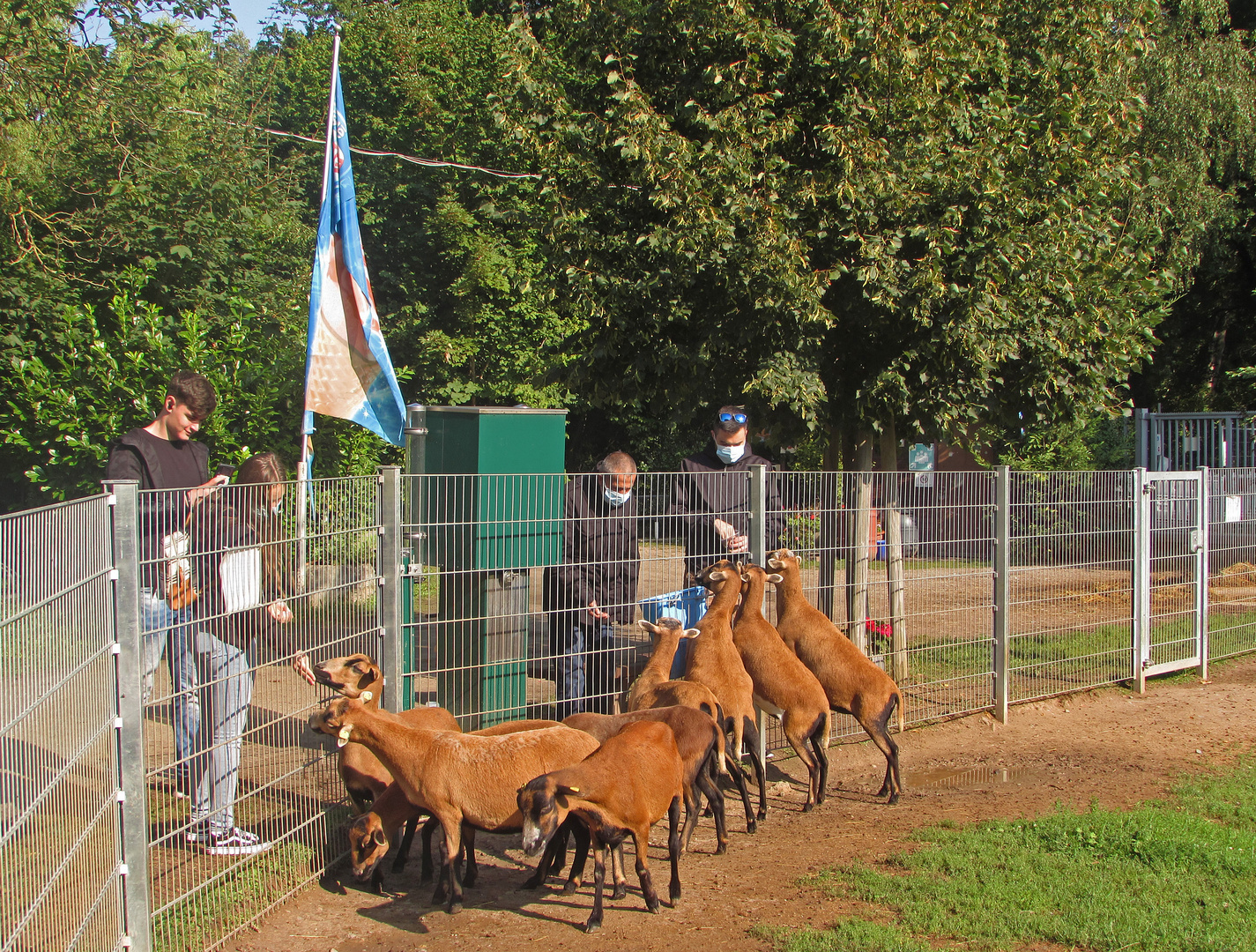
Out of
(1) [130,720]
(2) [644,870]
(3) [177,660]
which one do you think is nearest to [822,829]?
(2) [644,870]

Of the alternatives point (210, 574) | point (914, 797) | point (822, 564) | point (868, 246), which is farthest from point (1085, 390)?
point (210, 574)

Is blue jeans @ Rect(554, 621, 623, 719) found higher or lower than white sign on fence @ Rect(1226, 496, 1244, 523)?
lower

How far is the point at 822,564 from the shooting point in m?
7.43

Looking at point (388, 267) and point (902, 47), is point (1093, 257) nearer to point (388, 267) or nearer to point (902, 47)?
point (902, 47)

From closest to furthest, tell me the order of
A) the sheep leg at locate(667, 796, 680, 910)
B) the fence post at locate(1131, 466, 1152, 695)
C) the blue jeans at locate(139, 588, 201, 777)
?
the blue jeans at locate(139, 588, 201, 777) < the sheep leg at locate(667, 796, 680, 910) < the fence post at locate(1131, 466, 1152, 695)

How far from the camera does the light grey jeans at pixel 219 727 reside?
4227 millimetres

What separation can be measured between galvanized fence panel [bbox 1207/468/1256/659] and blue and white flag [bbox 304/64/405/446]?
Answer: 8101 mm

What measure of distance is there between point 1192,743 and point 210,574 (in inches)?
278

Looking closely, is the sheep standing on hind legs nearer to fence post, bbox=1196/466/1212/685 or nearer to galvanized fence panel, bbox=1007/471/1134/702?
galvanized fence panel, bbox=1007/471/1134/702

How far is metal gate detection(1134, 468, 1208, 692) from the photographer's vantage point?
9.35m

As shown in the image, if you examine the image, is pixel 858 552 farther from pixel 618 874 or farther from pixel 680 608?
pixel 618 874

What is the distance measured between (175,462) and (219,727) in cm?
159

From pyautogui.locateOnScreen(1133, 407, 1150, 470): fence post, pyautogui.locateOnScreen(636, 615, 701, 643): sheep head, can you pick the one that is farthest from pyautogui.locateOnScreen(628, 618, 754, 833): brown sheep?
pyautogui.locateOnScreen(1133, 407, 1150, 470): fence post

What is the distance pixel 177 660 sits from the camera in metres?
4.07
